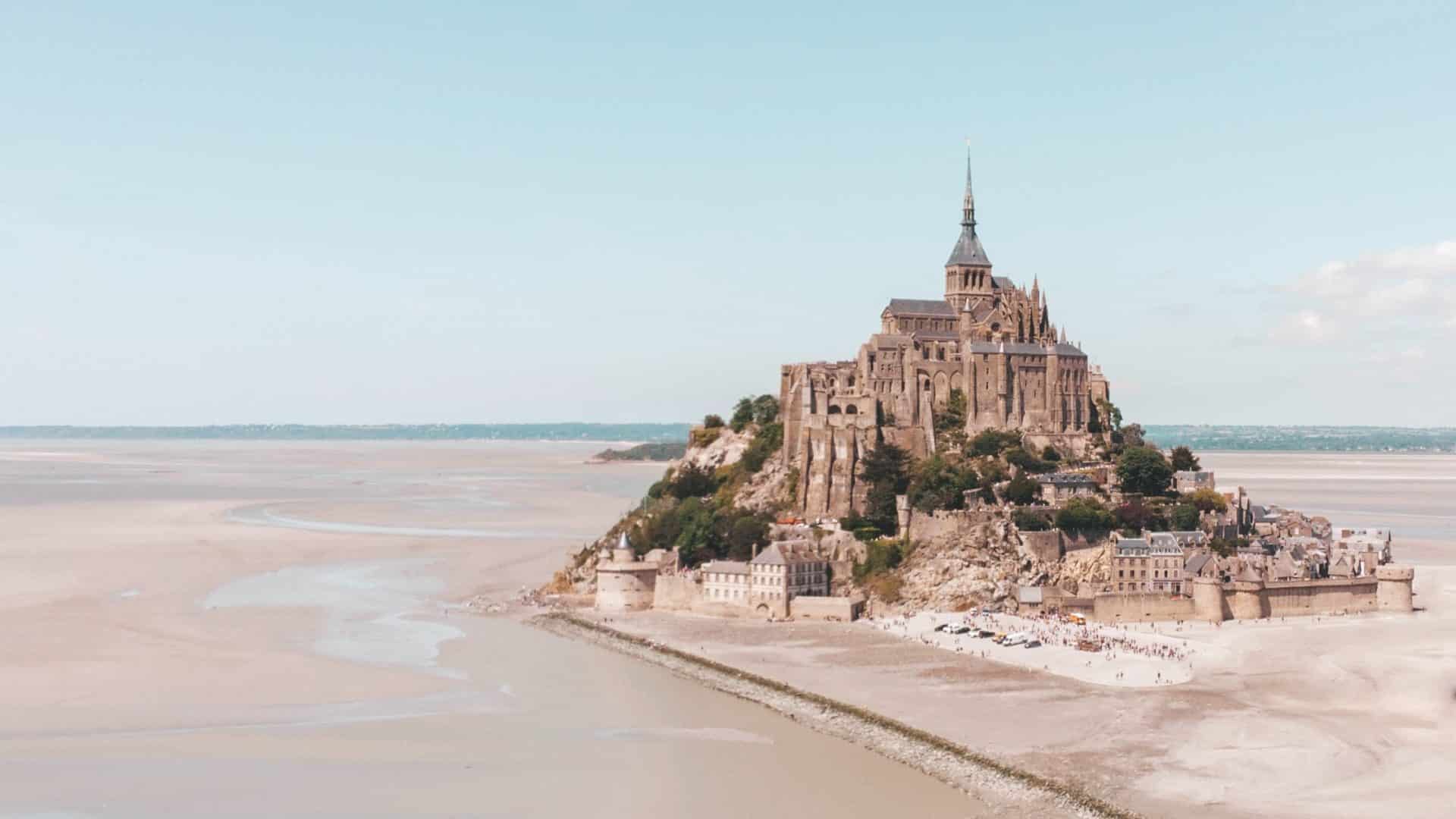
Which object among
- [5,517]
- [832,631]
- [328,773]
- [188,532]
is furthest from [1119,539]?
[5,517]

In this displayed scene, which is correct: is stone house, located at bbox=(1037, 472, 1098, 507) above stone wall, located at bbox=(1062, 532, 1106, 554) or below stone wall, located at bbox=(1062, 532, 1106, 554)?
above

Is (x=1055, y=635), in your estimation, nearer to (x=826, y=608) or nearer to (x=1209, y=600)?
(x=1209, y=600)

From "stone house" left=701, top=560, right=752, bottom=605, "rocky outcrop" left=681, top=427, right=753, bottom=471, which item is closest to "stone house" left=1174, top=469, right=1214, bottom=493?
"stone house" left=701, top=560, right=752, bottom=605

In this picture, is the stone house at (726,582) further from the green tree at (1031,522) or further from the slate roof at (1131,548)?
the slate roof at (1131,548)

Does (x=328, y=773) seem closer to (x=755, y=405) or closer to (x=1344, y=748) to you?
(x=1344, y=748)

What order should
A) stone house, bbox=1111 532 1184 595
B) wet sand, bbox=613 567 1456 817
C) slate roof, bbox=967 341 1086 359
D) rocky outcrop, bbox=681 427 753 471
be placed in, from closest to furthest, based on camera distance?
wet sand, bbox=613 567 1456 817 → stone house, bbox=1111 532 1184 595 → slate roof, bbox=967 341 1086 359 → rocky outcrop, bbox=681 427 753 471

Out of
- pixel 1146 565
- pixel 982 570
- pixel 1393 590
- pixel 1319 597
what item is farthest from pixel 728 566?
pixel 1393 590

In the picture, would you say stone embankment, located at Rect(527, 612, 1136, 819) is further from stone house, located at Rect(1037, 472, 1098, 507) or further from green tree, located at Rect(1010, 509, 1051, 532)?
stone house, located at Rect(1037, 472, 1098, 507)
